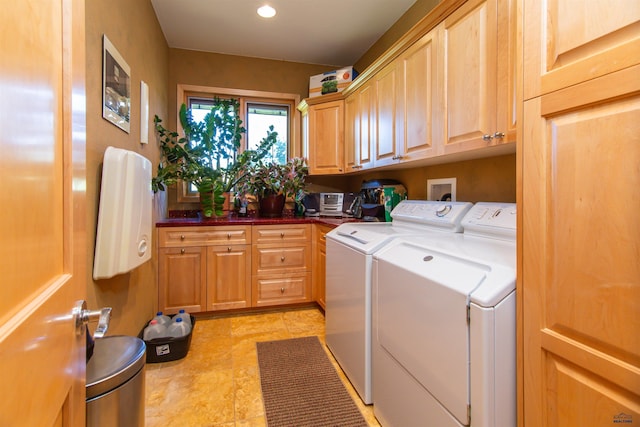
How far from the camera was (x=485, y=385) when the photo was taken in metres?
0.92

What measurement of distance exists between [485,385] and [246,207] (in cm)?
283

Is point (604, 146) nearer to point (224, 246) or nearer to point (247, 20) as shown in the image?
point (224, 246)

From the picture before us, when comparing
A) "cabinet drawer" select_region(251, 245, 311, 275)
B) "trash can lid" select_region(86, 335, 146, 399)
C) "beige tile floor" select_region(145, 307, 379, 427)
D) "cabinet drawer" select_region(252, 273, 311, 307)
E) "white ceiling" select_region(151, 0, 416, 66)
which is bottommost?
"beige tile floor" select_region(145, 307, 379, 427)

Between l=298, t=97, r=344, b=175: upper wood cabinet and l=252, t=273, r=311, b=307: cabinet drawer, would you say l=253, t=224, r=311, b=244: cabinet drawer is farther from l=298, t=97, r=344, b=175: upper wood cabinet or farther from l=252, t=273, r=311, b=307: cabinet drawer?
l=298, t=97, r=344, b=175: upper wood cabinet

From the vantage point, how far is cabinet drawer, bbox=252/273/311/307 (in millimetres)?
2957

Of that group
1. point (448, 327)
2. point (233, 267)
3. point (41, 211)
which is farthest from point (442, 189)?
point (41, 211)

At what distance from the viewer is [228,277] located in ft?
9.42

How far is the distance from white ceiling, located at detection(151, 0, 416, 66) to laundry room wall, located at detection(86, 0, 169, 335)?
26 cm

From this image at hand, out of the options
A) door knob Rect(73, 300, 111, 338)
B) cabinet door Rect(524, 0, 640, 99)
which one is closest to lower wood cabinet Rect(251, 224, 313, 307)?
door knob Rect(73, 300, 111, 338)

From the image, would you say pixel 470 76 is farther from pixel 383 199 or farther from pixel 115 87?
pixel 115 87

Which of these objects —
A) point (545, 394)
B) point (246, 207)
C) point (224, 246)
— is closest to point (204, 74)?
point (246, 207)

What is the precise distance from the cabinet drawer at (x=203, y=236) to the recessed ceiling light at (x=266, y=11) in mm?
1892

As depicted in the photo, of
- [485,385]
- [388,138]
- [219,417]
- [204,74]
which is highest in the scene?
[204,74]

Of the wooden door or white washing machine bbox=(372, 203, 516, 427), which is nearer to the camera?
the wooden door
